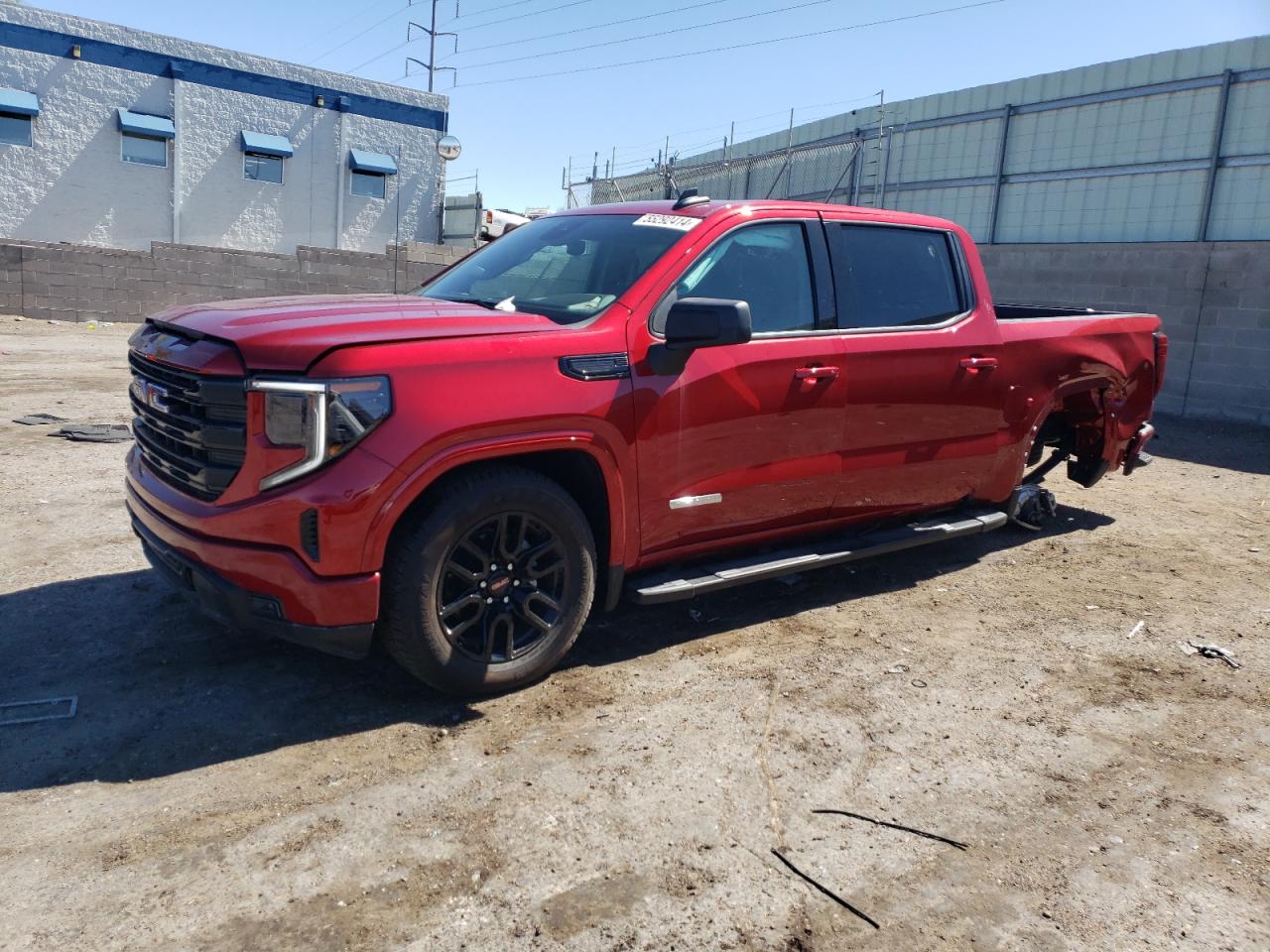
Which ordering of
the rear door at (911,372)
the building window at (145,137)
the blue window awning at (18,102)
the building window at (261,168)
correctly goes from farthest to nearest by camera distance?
the building window at (261,168), the building window at (145,137), the blue window awning at (18,102), the rear door at (911,372)

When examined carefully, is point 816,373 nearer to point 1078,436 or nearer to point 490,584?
point 490,584

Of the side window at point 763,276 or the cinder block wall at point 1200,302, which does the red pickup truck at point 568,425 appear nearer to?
the side window at point 763,276

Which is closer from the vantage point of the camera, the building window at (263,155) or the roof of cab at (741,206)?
the roof of cab at (741,206)

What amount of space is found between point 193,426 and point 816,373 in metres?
2.64

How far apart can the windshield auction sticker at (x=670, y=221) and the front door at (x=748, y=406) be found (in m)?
0.16

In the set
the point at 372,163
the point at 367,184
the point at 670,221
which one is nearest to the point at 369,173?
the point at 367,184

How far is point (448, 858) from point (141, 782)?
1110mm

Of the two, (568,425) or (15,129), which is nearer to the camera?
(568,425)

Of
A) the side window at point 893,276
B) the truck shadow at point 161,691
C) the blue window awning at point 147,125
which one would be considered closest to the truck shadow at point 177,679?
the truck shadow at point 161,691

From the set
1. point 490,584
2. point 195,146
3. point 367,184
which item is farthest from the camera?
point 367,184

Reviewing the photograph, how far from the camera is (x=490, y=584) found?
362 centimetres

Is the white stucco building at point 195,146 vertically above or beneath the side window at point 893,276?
above

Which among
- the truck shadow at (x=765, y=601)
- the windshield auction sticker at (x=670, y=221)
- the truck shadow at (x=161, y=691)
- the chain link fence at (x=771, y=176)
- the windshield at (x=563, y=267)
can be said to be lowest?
the truck shadow at (x=161, y=691)

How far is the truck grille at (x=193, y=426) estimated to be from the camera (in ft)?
10.8
